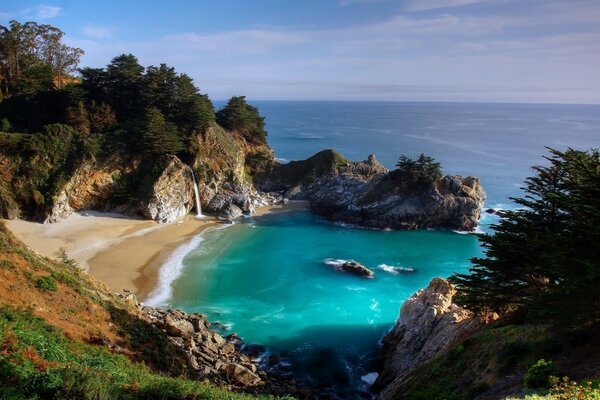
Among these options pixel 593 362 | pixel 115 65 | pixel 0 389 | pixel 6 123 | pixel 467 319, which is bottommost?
pixel 467 319

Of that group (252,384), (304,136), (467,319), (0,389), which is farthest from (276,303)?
(304,136)

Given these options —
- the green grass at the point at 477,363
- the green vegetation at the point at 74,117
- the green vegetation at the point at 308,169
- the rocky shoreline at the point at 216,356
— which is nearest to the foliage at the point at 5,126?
the green vegetation at the point at 74,117

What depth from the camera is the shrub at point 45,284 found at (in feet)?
63.0

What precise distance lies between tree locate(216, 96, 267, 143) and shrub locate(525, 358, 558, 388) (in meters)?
56.9

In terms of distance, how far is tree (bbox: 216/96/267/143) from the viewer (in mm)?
65000

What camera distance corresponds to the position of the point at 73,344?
15531 mm

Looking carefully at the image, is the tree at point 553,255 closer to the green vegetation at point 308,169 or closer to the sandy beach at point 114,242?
the sandy beach at point 114,242

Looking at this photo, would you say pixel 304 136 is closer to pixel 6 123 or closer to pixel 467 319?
pixel 6 123

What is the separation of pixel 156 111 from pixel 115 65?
11.5m

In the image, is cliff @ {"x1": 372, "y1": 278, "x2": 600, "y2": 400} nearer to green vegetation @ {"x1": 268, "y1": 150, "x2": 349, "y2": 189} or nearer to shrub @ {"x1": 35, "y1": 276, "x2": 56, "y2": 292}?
shrub @ {"x1": 35, "y1": 276, "x2": 56, "y2": 292}

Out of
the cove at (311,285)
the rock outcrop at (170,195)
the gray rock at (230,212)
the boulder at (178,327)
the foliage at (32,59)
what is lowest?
the cove at (311,285)

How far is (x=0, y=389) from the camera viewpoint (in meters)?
9.22

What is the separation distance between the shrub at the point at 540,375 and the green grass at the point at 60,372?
8934 millimetres

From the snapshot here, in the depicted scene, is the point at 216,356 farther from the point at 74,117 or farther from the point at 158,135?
the point at 74,117
